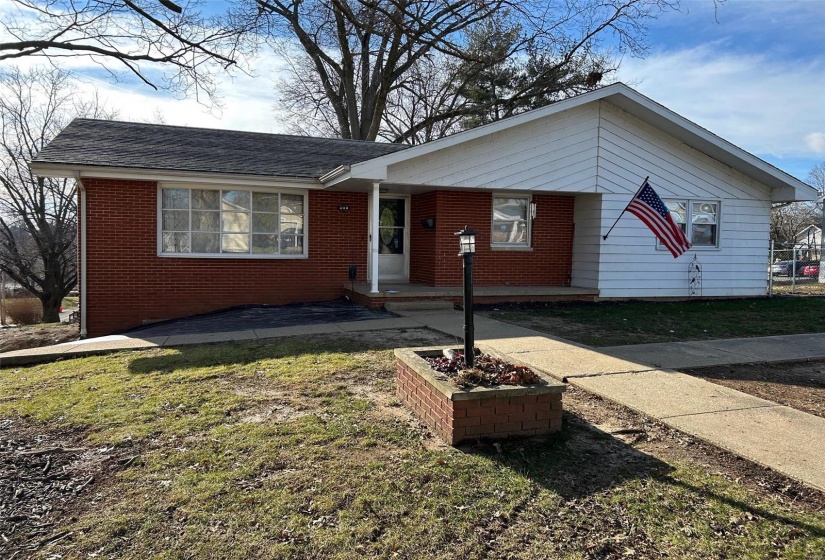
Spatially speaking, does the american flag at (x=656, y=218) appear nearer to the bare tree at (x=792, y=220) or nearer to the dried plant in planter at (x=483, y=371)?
the dried plant in planter at (x=483, y=371)

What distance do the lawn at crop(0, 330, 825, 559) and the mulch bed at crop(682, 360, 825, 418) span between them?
5.35ft

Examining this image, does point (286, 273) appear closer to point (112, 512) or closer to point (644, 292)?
point (644, 292)

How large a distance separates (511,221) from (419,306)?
13.0 feet

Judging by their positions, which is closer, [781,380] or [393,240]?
[781,380]

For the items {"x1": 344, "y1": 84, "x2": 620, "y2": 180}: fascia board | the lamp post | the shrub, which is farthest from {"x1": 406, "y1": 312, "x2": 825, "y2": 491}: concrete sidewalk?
the shrub

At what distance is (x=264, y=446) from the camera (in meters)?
4.05

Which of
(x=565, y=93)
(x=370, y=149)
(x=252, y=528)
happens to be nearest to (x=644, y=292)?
(x=370, y=149)

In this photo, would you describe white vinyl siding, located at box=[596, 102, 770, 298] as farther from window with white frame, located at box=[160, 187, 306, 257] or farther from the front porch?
window with white frame, located at box=[160, 187, 306, 257]

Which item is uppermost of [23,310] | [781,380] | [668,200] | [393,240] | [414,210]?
[668,200]

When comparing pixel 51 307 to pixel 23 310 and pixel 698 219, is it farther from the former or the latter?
pixel 698 219

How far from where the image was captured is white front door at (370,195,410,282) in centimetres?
1410

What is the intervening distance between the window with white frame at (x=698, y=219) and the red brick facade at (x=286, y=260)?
8.40ft

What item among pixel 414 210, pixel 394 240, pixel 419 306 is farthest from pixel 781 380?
pixel 394 240

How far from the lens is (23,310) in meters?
35.2
